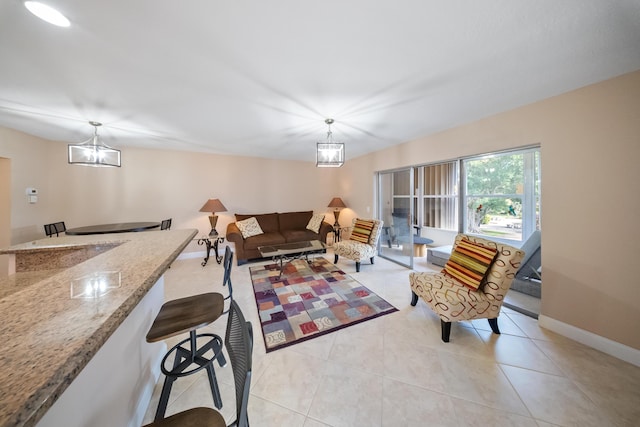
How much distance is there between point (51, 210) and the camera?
3639 mm

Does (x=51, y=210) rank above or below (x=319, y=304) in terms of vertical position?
above

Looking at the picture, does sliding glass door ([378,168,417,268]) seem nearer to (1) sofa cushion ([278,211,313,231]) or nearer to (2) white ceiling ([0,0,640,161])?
(2) white ceiling ([0,0,640,161])

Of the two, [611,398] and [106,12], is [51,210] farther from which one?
[611,398]

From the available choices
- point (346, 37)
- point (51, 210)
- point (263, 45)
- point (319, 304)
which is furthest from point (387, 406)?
point (51, 210)

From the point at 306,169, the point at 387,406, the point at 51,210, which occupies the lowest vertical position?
the point at 387,406

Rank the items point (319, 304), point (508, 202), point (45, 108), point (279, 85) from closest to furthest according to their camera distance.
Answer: point (279, 85) < point (45, 108) < point (319, 304) < point (508, 202)

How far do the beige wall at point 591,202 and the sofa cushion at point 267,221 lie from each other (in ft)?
14.5

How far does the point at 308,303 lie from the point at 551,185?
2935 mm

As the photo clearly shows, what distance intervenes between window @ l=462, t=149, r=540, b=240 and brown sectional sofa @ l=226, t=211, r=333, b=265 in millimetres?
3078

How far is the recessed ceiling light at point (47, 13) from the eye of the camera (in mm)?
1152

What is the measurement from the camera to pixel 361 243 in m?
3.89

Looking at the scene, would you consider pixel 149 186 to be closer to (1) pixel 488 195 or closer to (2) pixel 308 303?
(2) pixel 308 303

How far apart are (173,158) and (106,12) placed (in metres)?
3.63

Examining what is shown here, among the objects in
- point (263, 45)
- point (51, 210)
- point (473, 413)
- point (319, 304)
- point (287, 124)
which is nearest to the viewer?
point (473, 413)
